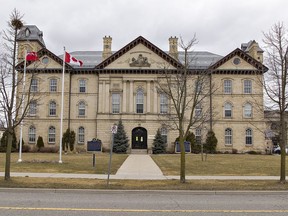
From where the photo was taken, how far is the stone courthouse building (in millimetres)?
45000

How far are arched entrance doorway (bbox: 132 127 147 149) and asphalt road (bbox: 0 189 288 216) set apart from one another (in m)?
33.3

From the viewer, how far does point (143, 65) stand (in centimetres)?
4512

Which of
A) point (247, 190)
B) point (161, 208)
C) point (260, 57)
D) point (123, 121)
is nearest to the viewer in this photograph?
point (161, 208)

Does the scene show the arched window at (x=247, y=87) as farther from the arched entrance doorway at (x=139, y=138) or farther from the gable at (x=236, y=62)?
the arched entrance doorway at (x=139, y=138)

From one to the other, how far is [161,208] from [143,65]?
3695 centimetres

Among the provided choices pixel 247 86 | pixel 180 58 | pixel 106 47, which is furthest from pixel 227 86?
pixel 106 47

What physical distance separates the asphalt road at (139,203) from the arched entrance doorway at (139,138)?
33271 mm

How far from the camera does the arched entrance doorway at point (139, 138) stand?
149 ft

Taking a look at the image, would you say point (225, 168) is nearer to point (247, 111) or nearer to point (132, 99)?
point (132, 99)

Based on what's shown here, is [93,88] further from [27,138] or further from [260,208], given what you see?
[260,208]

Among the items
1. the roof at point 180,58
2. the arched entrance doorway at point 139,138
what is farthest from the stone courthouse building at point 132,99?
the roof at point 180,58

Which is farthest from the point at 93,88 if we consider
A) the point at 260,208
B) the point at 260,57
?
the point at 260,208

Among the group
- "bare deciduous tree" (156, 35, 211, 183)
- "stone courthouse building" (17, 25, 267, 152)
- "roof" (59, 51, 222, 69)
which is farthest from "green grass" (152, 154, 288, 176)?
"roof" (59, 51, 222, 69)

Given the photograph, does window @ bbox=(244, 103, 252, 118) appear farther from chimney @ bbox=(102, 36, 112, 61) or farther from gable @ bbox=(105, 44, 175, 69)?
chimney @ bbox=(102, 36, 112, 61)
